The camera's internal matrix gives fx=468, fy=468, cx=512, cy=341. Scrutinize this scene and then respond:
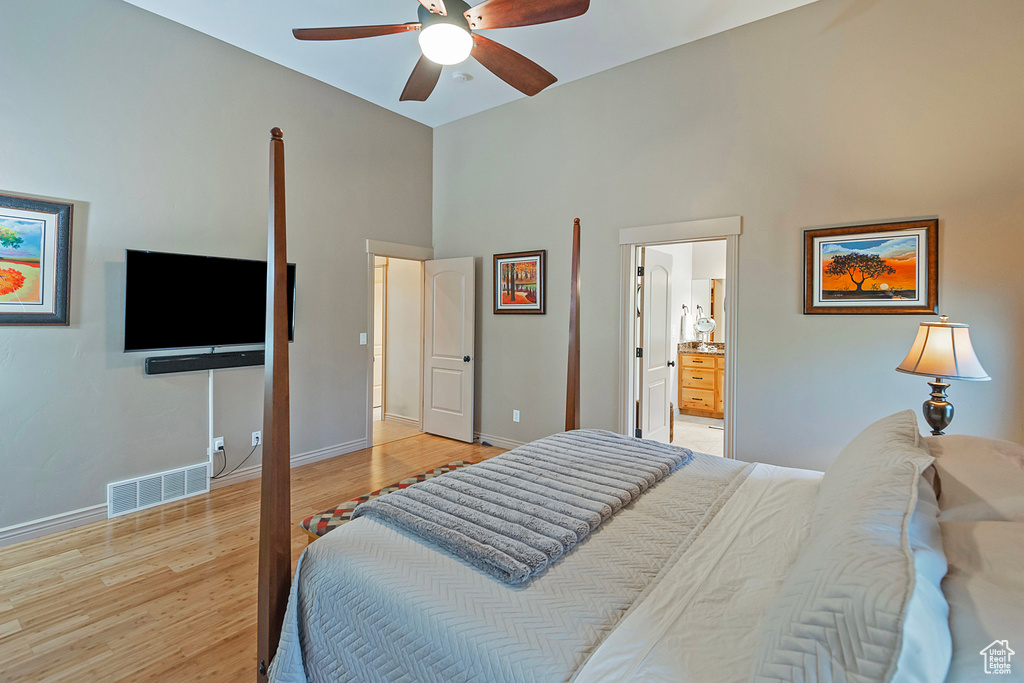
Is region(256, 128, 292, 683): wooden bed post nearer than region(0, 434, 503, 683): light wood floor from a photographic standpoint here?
Yes

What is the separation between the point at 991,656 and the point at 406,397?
5.48 metres

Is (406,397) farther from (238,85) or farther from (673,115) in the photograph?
(673,115)

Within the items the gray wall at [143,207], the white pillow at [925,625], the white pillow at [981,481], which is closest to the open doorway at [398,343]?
the gray wall at [143,207]

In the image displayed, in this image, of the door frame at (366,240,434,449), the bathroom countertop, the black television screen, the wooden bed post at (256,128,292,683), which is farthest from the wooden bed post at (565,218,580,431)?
the bathroom countertop

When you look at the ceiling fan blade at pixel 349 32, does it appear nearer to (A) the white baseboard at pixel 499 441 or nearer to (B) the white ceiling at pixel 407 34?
(B) the white ceiling at pixel 407 34

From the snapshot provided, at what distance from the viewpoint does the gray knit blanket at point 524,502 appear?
1267 millimetres

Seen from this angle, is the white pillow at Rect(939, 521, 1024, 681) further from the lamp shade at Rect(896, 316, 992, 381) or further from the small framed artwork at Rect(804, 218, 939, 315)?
the small framed artwork at Rect(804, 218, 939, 315)

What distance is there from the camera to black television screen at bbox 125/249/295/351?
3064 mm

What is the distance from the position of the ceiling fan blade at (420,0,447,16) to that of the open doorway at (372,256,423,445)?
329 cm

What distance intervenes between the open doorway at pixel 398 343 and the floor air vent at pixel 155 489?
206 centimetres

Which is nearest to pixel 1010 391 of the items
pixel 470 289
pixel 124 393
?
pixel 470 289

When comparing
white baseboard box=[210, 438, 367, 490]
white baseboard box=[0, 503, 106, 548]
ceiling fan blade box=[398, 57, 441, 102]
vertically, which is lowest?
white baseboard box=[0, 503, 106, 548]

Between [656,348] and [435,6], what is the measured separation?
3.12m

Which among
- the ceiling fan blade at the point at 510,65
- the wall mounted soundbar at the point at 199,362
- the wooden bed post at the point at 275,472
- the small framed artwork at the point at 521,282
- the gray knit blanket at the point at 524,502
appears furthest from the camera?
the small framed artwork at the point at 521,282
